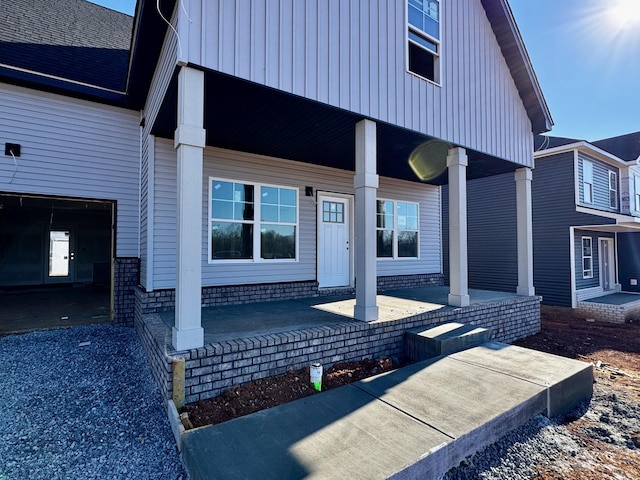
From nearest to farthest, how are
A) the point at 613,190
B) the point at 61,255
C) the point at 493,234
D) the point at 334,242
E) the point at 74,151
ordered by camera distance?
the point at 74,151
the point at 334,242
the point at 493,234
the point at 61,255
the point at 613,190

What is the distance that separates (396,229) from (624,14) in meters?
6.98

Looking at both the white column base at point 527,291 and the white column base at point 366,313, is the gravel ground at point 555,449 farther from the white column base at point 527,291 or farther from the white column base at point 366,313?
the white column base at point 527,291

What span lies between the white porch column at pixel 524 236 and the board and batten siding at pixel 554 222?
391 cm

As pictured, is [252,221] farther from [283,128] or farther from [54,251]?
[54,251]

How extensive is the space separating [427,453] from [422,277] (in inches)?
276

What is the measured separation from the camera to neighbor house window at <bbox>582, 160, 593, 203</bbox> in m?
10.3

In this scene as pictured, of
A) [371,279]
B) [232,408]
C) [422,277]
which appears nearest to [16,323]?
[232,408]

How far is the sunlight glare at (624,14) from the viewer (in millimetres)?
6828

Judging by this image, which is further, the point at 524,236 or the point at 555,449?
the point at 524,236

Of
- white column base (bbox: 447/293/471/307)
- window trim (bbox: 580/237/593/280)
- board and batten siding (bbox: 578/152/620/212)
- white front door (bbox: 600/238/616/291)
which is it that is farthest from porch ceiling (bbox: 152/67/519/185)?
white front door (bbox: 600/238/616/291)

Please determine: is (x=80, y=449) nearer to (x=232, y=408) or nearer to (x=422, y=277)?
(x=232, y=408)

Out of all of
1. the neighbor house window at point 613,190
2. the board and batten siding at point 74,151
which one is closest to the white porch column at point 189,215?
the board and batten siding at point 74,151

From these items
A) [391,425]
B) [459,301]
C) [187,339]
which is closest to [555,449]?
[391,425]

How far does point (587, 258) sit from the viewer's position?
11.2m
